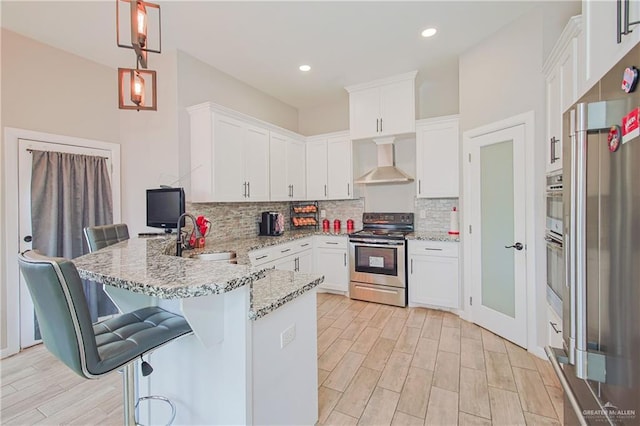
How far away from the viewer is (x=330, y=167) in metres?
4.71

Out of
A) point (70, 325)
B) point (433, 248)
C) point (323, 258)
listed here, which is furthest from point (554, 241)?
point (70, 325)

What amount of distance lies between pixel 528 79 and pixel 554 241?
1546mm

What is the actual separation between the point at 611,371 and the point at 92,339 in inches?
65.1

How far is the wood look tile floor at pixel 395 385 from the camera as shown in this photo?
1.88 m

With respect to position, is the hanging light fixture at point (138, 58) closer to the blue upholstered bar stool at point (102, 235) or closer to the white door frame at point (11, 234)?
the blue upholstered bar stool at point (102, 235)

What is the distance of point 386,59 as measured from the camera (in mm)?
3572

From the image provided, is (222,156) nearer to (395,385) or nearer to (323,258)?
(323,258)

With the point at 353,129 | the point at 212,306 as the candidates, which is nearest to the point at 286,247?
the point at 353,129

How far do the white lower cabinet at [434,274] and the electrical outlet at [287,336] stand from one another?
2647 mm

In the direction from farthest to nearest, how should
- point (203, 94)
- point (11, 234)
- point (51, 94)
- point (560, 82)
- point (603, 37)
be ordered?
point (203, 94), point (51, 94), point (11, 234), point (560, 82), point (603, 37)

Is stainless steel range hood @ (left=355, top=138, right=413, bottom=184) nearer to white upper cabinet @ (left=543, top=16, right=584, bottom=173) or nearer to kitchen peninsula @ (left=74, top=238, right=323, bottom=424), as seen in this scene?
white upper cabinet @ (left=543, top=16, right=584, bottom=173)

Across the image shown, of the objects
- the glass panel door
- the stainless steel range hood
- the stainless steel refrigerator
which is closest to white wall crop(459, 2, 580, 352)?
the glass panel door

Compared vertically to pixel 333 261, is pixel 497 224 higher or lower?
higher

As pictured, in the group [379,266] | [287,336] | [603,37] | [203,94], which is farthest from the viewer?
[379,266]
